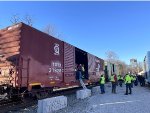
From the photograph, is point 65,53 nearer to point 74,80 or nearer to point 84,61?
point 74,80

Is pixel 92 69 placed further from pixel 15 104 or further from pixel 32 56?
pixel 15 104

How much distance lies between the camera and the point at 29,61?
11.9 meters

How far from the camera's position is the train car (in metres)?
11.3

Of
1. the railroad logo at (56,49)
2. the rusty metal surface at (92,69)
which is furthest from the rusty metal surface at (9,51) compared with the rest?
the rusty metal surface at (92,69)

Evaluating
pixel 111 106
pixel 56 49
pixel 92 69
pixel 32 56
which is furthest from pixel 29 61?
pixel 92 69

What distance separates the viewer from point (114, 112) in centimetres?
983

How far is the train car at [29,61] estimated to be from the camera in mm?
11289

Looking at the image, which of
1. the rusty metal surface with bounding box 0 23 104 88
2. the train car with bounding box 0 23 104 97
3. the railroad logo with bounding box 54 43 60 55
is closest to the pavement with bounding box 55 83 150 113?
the train car with bounding box 0 23 104 97

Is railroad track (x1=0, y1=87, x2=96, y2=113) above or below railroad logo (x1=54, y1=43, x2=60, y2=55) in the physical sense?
below

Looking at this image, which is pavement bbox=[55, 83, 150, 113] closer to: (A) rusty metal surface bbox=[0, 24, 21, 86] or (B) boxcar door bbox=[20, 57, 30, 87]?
(B) boxcar door bbox=[20, 57, 30, 87]

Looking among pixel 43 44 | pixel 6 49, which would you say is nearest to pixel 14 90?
pixel 6 49

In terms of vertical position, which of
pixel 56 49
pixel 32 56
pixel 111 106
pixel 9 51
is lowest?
pixel 111 106

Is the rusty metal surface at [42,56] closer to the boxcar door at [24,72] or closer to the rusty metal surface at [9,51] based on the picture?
the boxcar door at [24,72]

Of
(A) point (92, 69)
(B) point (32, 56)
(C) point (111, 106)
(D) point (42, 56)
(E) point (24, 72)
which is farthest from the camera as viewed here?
(A) point (92, 69)
